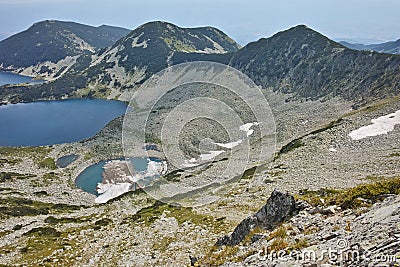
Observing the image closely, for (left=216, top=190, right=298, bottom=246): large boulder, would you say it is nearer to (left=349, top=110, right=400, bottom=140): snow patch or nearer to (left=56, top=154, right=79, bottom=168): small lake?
(left=349, top=110, right=400, bottom=140): snow patch

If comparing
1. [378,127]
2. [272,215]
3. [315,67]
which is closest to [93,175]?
[378,127]

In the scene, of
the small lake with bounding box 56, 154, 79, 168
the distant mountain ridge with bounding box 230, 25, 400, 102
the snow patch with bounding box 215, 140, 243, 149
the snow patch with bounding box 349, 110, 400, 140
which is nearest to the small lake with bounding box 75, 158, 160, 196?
the small lake with bounding box 56, 154, 79, 168

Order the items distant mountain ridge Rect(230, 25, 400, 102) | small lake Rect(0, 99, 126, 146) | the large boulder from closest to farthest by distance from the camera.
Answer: the large boulder, distant mountain ridge Rect(230, 25, 400, 102), small lake Rect(0, 99, 126, 146)

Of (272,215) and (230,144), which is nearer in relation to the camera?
(272,215)

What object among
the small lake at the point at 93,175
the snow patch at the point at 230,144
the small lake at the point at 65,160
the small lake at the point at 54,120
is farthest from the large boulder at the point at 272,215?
the small lake at the point at 54,120

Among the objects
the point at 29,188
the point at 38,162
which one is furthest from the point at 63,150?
the point at 29,188

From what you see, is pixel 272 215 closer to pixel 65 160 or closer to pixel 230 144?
pixel 230 144
